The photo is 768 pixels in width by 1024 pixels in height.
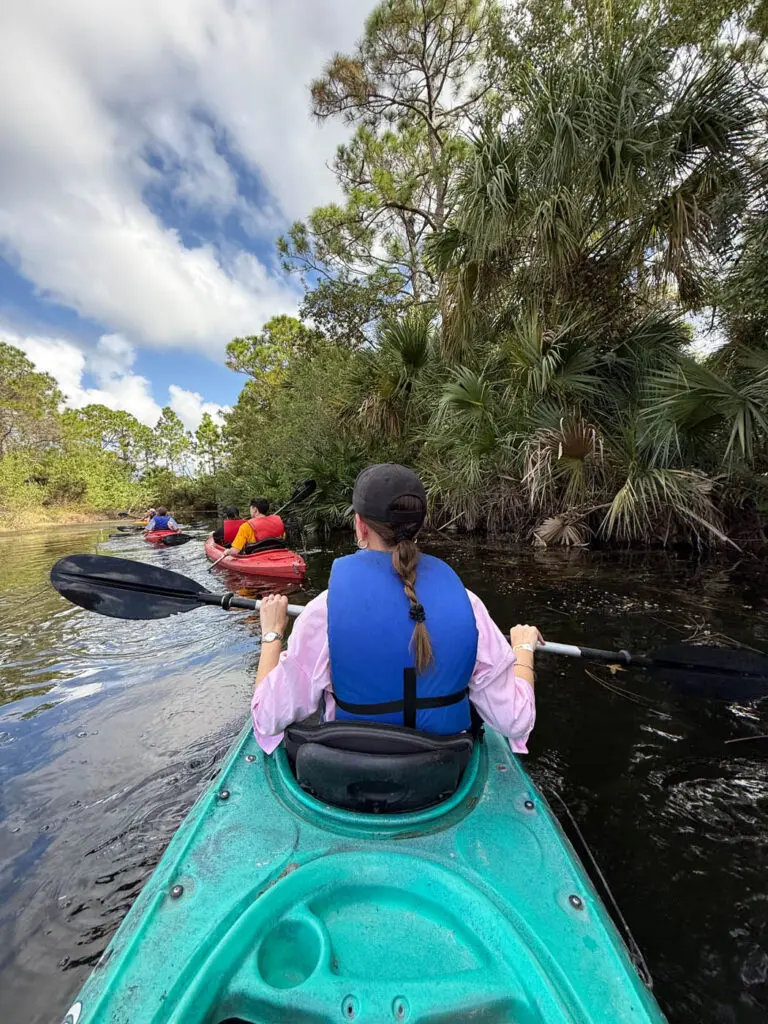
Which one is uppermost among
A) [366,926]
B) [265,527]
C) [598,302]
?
[598,302]

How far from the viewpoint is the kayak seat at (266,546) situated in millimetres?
8242

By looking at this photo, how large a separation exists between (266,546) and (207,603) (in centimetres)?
516

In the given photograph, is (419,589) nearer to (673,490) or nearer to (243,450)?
(673,490)

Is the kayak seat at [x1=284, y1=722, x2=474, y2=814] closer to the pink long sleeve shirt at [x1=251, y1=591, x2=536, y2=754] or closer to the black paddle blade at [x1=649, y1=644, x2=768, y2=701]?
the pink long sleeve shirt at [x1=251, y1=591, x2=536, y2=754]

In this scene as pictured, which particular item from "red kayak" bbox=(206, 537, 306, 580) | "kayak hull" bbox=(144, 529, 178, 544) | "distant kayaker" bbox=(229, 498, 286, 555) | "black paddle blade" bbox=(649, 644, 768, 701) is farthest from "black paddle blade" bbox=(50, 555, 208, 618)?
"kayak hull" bbox=(144, 529, 178, 544)

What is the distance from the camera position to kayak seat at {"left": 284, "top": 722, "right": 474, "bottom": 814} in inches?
59.9

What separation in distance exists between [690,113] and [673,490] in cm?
464

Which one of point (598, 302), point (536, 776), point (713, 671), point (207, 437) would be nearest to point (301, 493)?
point (598, 302)

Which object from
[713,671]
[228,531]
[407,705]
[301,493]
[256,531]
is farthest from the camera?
[301,493]

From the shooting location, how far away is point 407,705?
1612 millimetres

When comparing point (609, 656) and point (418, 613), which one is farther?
point (609, 656)

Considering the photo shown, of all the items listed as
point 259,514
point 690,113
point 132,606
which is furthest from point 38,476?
point 690,113

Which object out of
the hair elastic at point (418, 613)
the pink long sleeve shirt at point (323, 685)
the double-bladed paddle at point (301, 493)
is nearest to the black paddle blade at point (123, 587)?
the pink long sleeve shirt at point (323, 685)

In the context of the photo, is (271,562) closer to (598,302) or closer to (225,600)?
(225,600)
